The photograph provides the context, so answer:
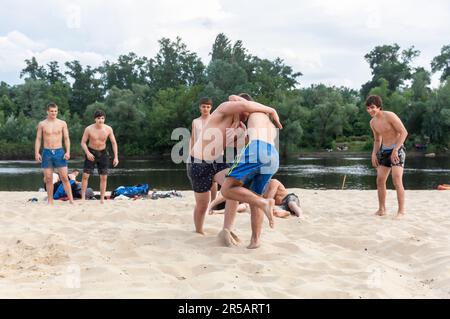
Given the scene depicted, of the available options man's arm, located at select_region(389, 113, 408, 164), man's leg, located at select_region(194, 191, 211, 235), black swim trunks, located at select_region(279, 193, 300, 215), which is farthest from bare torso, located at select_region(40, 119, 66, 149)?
man's arm, located at select_region(389, 113, 408, 164)

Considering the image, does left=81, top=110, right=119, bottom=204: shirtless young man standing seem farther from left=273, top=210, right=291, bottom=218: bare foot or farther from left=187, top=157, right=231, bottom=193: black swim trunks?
left=187, top=157, right=231, bottom=193: black swim trunks

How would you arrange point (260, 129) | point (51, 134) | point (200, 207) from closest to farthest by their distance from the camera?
point (260, 129) → point (200, 207) → point (51, 134)

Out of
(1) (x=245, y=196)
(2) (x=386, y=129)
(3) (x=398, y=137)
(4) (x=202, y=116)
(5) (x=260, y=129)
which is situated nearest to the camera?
(1) (x=245, y=196)

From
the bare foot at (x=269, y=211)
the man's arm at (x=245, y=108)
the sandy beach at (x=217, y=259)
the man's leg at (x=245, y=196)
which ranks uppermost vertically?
the man's arm at (x=245, y=108)

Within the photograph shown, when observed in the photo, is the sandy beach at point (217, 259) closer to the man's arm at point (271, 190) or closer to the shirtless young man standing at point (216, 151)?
the shirtless young man standing at point (216, 151)

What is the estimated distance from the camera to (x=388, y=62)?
7312 cm

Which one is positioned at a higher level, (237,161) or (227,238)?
(237,161)

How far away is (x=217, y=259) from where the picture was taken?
396 centimetres

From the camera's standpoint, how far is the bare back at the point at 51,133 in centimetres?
819

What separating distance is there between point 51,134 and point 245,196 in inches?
217

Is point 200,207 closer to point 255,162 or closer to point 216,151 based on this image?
point 216,151

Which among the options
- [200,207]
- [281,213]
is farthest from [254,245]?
[281,213]

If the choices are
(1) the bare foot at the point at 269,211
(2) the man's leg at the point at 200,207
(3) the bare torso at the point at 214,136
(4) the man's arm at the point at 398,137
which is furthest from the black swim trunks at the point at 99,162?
(1) the bare foot at the point at 269,211

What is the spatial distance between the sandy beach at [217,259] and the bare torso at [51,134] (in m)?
2.04
